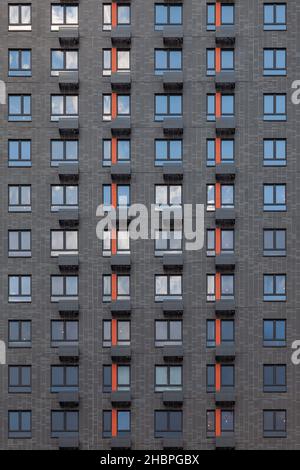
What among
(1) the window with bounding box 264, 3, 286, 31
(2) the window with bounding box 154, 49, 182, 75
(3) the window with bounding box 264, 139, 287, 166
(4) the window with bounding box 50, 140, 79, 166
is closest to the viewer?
(3) the window with bounding box 264, 139, 287, 166

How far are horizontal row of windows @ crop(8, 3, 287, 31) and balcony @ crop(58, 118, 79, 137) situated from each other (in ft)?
16.3

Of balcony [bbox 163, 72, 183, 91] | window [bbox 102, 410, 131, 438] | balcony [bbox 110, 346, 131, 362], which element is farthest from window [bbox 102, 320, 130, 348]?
balcony [bbox 163, 72, 183, 91]

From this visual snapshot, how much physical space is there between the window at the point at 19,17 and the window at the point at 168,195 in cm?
1070

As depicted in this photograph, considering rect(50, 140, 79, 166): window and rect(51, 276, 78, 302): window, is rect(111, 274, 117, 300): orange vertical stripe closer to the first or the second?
rect(51, 276, 78, 302): window

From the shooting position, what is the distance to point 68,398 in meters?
42.7

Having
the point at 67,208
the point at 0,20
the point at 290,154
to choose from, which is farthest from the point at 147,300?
the point at 0,20

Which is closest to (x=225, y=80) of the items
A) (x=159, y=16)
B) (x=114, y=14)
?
(x=159, y=16)

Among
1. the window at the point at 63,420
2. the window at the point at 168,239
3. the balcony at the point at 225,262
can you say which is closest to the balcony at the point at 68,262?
the window at the point at 168,239

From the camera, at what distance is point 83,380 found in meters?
43.1

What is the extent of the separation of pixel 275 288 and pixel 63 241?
10.9 metres

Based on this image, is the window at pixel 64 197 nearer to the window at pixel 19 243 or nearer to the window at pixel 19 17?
the window at pixel 19 243

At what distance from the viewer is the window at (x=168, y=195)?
43688 millimetres

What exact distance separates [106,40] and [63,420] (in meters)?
19.3

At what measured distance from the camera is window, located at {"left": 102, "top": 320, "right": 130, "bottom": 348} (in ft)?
142
